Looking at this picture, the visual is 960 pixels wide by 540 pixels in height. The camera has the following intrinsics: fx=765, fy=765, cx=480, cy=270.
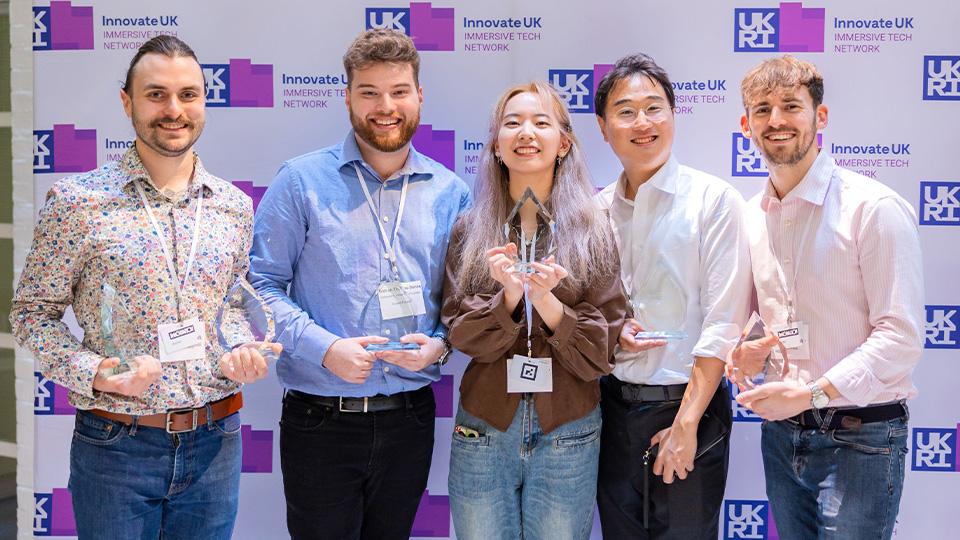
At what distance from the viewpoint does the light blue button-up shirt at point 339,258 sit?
2641mm

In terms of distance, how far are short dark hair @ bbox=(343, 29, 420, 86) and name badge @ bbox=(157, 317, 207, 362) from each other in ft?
3.52

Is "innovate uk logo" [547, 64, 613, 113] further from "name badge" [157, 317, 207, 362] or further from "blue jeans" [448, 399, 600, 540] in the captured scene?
"name badge" [157, 317, 207, 362]

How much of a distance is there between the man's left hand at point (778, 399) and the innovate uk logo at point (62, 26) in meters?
3.08

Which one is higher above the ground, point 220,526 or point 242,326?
point 242,326

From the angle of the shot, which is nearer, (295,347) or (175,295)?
(175,295)

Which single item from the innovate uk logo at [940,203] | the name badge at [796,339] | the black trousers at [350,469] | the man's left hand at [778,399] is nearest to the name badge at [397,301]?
the black trousers at [350,469]

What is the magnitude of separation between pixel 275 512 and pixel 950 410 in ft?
9.98

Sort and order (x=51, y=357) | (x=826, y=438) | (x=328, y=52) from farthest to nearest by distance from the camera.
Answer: (x=328, y=52)
(x=826, y=438)
(x=51, y=357)

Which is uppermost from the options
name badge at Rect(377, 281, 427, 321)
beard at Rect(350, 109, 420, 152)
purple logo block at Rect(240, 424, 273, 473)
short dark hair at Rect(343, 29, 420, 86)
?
short dark hair at Rect(343, 29, 420, 86)

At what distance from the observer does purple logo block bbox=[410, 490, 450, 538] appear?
11.4 ft

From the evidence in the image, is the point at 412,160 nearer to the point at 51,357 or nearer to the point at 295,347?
the point at 295,347

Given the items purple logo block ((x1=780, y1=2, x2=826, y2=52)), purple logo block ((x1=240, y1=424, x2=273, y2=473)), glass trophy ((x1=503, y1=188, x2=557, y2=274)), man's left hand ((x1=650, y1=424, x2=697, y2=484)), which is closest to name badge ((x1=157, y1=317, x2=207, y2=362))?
glass trophy ((x1=503, y1=188, x2=557, y2=274))

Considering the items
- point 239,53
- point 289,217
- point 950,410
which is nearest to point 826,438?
point 950,410

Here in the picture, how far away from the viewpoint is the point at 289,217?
271cm
